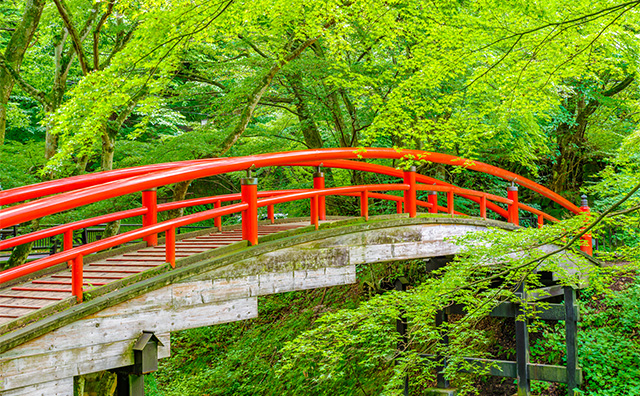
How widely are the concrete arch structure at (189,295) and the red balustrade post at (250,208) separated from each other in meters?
0.09

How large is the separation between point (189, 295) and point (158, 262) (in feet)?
2.67

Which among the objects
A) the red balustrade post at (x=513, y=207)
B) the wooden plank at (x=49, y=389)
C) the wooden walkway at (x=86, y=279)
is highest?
the red balustrade post at (x=513, y=207)

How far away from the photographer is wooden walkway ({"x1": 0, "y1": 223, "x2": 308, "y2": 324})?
3977 millimetres

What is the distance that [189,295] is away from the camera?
4.18 meters

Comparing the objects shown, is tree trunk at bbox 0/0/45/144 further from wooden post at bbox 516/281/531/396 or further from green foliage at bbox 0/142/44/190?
wooden post at bbox 516/281/531/396

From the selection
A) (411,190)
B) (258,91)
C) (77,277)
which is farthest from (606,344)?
(77,277)

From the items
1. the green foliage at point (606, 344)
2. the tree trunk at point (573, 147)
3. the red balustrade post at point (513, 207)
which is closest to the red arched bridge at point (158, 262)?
the red balustrade post at point (513, 207)

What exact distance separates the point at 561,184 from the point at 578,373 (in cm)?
775

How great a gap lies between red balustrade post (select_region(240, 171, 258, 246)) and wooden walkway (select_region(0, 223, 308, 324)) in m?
0.58

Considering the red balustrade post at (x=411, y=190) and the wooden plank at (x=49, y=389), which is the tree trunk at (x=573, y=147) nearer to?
the red balustrade post at (x=411, y=190)

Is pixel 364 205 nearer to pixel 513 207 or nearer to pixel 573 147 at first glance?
pixel 513 207

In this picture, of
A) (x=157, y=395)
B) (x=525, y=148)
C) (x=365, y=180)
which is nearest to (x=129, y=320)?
(x=157, y=395)

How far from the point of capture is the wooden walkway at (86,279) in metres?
3.98

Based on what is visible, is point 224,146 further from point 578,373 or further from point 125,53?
point 578,373
